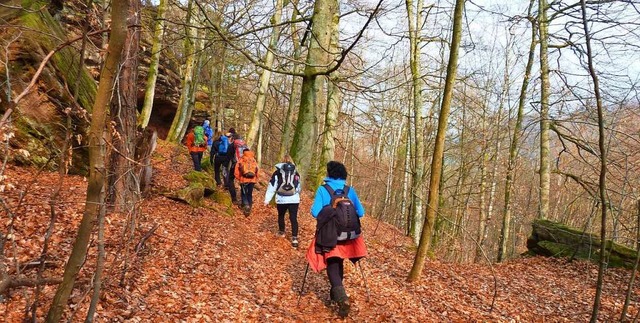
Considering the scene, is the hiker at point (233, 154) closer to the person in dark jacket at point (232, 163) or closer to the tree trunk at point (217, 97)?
the person in dark jacket at point (232, 163)

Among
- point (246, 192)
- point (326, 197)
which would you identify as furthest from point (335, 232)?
point (246, 192)

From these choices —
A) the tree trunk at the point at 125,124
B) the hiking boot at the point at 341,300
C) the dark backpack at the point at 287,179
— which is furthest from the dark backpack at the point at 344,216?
the tree trunk at the point at 125,124

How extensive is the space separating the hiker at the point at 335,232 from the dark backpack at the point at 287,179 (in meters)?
2.32

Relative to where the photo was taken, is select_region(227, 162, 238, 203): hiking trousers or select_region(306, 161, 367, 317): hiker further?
select_region(227, 162, 238, 203): hiking trousers

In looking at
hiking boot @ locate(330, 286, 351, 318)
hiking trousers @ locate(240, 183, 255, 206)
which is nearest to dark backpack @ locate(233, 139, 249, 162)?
hiking trousers @ locate(240, 183, 255, 206)

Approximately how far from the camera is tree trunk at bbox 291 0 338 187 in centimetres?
704

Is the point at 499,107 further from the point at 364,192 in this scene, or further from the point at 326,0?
the point at 364,192

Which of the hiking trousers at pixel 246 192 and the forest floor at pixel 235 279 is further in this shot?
the hiking trousers at pixel 246 192

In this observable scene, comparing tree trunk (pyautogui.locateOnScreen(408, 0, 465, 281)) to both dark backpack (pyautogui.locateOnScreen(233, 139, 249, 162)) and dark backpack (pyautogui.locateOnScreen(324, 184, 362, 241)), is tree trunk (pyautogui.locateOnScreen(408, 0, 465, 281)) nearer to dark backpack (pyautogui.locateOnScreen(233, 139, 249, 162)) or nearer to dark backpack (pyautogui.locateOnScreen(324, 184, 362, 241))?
dark backpack (pyautogui.locateOnScreen(324, 184, 362, 241))

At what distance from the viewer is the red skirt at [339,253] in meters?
5.16

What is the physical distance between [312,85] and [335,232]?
126 inches

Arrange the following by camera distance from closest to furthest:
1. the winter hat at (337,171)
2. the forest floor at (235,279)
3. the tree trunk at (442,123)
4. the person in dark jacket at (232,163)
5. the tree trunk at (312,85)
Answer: the forest floor at (235,279) < the winter hat at (337,171) < the tree trunk at (442,123) < the tree trunk at (312,85) < the person in dark jacket at (232,163)

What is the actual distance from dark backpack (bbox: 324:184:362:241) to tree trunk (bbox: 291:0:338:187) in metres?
2.47

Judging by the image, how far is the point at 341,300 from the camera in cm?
498
